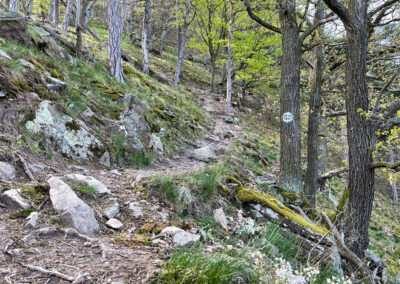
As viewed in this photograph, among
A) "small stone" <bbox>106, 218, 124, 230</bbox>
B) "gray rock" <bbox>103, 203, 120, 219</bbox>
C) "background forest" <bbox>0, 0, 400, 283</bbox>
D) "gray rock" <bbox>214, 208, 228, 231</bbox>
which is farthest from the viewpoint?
"gray rock" <bbox>214, 208, 228, 231</bbox>

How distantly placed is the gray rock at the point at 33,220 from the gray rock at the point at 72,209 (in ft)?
0.71

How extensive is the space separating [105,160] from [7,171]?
2.02 metres

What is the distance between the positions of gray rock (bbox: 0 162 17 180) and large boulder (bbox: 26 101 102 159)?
3.99ft

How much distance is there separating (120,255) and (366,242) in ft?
16.9

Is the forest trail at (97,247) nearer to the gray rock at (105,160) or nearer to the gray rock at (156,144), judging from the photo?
the gray rock at (105,160)

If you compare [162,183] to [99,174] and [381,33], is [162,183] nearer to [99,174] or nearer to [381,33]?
[99,174]

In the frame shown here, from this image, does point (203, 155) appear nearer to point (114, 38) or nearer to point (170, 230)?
point (170, 230)

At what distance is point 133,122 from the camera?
6.78 metres

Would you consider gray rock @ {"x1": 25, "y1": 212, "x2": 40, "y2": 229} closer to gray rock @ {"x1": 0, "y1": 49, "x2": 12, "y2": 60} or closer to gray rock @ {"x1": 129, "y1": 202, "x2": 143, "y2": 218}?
gray rock @ {"x1": 129, "y1": 202, "x2": 143, "y2": 218}

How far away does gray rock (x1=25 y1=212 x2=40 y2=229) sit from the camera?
247 cm

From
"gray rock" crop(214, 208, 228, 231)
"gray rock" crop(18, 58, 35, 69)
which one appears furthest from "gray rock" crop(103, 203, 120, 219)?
"gray rock" crop(18, 58, 35, 69)

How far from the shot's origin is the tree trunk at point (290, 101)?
6648 mm

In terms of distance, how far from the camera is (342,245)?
4293 millimetres

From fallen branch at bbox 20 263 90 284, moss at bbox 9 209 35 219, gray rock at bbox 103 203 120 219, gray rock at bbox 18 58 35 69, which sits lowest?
gray rock at bbox 103 203 120 219
